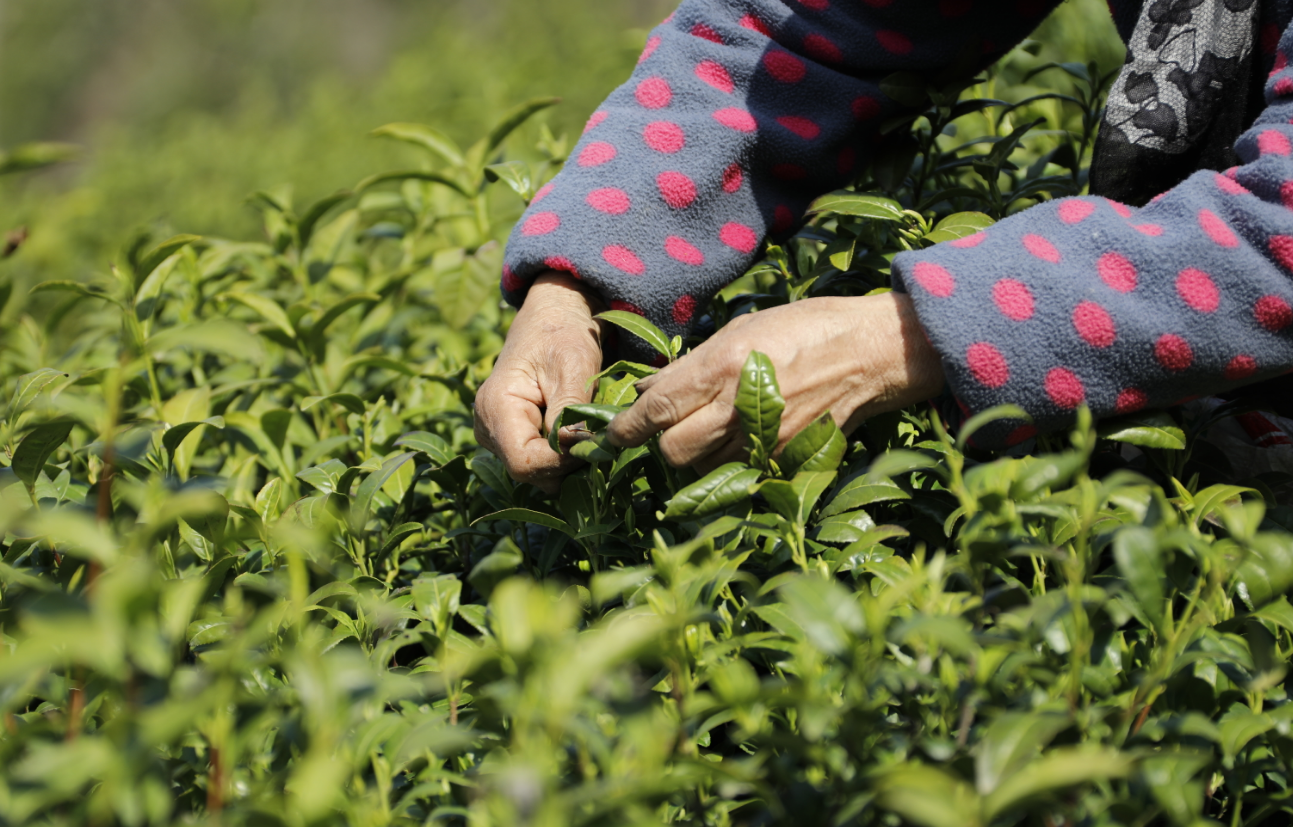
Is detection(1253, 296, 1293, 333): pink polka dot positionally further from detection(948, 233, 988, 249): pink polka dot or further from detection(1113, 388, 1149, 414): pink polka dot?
detection(948, 233, 988, 249): pink polka dot

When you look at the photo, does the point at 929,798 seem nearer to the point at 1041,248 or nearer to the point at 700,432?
the point at 700,432

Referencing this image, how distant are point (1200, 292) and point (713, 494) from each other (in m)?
0.59

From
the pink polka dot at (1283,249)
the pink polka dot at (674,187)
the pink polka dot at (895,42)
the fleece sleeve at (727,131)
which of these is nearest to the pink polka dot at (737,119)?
the fleece sleeve at (727,131)

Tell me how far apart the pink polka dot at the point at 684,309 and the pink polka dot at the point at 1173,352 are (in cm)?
73

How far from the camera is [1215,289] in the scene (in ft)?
3.72

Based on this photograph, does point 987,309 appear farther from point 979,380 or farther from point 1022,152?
point 1022,152

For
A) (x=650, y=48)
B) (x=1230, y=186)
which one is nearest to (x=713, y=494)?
(x=1230, y=186)

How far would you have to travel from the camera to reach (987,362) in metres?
1.16

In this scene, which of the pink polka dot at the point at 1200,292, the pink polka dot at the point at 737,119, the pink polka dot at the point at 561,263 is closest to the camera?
the pink polka dot at the point at 1200,292

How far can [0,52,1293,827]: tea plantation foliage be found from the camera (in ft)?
2.26

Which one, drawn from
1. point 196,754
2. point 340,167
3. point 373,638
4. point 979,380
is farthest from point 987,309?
point 340,167

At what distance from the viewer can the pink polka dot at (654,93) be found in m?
1.72

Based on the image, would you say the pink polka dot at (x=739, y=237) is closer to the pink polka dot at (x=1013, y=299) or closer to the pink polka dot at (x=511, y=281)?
the pink polka dot at (x=511, y=281)

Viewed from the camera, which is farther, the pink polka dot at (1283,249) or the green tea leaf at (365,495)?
the green tea leaf at (365,495)
